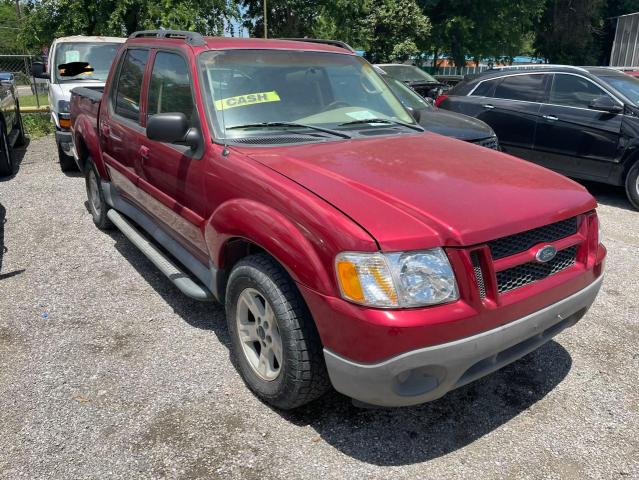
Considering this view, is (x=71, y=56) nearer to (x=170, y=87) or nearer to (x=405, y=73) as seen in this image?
(x=170, y=87)

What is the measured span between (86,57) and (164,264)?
6766mm

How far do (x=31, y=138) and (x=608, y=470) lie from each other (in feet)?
42.4

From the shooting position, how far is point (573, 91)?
745cm

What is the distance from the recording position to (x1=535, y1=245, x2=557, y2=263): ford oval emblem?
2.55 metres

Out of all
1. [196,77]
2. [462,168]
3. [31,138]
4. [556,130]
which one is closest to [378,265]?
[462,168]

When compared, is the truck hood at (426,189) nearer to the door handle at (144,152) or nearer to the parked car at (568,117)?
the door handle at (144,152)

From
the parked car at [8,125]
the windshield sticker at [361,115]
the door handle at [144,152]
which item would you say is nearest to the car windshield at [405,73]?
the parked car at [8,125]

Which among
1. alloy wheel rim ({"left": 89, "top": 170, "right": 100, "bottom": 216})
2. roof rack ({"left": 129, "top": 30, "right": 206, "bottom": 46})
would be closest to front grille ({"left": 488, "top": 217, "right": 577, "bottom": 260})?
roof rack ({"left": 129, "top": 30, "right": 206, "bottom": 46})

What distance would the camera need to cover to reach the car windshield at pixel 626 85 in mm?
7039

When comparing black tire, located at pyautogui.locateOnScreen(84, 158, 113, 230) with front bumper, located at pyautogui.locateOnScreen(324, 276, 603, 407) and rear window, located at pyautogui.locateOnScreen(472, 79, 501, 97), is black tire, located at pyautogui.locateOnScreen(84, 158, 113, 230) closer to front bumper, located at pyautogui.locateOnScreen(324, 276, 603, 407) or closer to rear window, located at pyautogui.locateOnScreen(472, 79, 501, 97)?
front bumper, located at pyautogui.locateOnScreen(324, 276, 603, 407)

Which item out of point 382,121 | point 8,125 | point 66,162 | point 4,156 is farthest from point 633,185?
point 8,125

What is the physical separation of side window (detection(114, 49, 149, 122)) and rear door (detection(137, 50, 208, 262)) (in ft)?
0.82

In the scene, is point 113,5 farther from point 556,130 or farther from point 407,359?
point 407,359

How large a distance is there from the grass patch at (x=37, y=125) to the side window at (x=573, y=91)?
10612 mm
